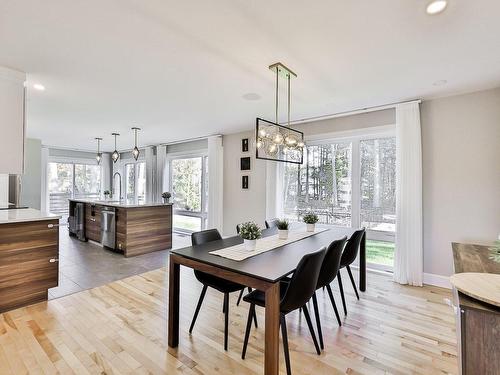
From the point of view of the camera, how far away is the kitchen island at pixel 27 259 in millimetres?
2740

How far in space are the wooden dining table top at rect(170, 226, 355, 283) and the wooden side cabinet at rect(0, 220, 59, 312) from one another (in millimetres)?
1816

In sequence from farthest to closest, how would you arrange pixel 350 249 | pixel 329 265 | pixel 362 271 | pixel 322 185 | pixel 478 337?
1. pixel 322 185
2. pixel 362 271
3. pixel 350 249
4. pixel 329 265
5. pixel 478 337

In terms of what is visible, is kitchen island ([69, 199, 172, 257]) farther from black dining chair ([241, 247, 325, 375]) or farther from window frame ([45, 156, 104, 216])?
black dining chair ([241, 247, 325, 375])

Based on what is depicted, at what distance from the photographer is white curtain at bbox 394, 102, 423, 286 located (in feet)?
11.6

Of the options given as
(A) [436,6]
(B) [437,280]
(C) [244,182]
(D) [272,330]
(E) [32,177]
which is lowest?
(B) [437,280]

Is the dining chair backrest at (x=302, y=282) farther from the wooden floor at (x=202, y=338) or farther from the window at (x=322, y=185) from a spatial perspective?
the window at (x=322, y=185)

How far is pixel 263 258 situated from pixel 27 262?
8.74 feet

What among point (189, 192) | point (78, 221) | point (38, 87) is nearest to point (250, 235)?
point (38, 87)

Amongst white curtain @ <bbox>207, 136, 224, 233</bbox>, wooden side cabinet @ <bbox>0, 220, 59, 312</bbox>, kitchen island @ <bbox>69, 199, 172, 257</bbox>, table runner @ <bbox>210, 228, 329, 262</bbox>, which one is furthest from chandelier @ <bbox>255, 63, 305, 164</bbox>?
kitchen island @ <bbox>69, 199, 172, 257</bbox>

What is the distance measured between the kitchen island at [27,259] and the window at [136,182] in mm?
5339

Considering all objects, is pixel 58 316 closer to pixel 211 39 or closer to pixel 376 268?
pixel 211 39

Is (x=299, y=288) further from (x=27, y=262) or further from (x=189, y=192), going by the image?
(x=189, y=192)

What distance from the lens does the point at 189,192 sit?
23.8 feet

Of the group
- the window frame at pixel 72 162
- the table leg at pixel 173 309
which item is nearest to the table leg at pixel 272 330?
the table leg at pixel 173 309
